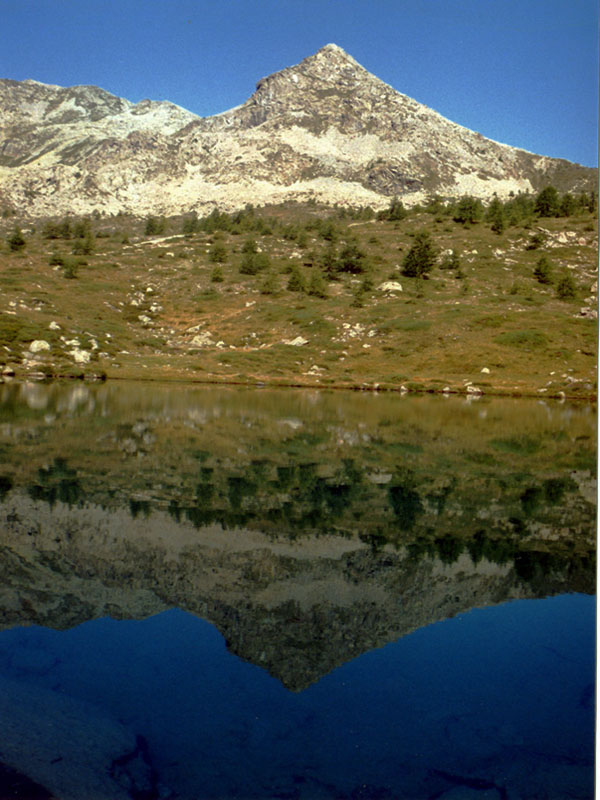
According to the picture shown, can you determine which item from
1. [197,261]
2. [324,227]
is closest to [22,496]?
[197,261]

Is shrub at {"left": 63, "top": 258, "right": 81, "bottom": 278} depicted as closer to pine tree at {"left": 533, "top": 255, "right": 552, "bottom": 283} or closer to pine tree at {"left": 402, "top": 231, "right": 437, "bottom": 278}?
pine tree at {"left": 402, "top": 231, "right": 437, "bottom": 278}

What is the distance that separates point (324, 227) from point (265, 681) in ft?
313

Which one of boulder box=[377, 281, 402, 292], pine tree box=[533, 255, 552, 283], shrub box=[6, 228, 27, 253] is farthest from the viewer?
shrub box=[6, 228, 27, 253]

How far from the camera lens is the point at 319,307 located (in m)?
66.4

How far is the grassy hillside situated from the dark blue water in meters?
43.6

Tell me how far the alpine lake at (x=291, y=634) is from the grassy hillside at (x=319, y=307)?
1490 inches

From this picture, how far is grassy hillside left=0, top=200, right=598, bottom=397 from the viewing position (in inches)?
2051

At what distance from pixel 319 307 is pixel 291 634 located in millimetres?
61828

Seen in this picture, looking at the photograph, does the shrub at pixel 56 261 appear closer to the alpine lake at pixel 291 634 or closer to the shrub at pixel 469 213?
the shrub at pixel 469 213

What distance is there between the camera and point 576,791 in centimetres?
415

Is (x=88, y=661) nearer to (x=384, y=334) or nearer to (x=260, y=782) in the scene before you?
(x=260, y=782)

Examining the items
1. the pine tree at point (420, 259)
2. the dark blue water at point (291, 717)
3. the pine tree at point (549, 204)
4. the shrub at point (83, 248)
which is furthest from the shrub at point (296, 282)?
the dark blue water at point (291, 717)

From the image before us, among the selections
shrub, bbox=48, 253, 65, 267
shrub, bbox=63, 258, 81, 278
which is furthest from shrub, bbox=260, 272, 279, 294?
shrub, bbox=48, 253, 65, 267

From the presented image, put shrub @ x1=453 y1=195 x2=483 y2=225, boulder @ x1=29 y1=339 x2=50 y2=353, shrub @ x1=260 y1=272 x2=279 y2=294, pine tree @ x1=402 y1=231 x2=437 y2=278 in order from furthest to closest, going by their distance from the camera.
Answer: shrub @ x1=453 y1=195 x2=483 y2=225
pine tree @ x1=402 y1=231 x2=437 y2=278
shrub @ x1=260 y1=272 x2=279 y2=294
boulder @ x1=29 y1=339 x2=50 y2=353
